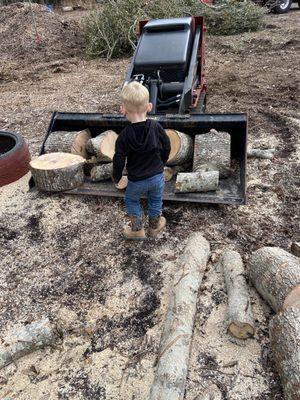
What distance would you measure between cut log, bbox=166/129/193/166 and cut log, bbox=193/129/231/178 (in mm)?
127

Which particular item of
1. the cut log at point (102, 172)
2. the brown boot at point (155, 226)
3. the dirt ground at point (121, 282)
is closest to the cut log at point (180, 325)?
the dirt ground at point (121, 282)

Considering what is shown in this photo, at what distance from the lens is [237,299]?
320cm

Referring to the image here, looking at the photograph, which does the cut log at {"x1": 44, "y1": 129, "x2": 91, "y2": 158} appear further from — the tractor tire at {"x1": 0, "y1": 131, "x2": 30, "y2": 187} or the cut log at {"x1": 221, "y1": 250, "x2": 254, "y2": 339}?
the cut log at {"x1": 221, "y1": 250, "x2": 254, "y2": 339}

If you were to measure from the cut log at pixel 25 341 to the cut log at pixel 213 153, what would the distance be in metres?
2.61

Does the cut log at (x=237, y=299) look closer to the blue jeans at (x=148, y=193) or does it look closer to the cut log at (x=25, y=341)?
the blue jeans at (x=148, y=193)

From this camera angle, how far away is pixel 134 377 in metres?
2.88

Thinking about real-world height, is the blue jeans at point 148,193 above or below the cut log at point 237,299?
above

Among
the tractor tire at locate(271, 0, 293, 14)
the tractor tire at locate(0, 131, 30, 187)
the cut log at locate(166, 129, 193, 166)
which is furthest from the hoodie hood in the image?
the tractor tire at locate(271, 0, 293, 14)

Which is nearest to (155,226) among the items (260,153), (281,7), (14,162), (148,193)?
(148,193)

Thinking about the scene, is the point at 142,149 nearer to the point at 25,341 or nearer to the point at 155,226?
the point at 155,226

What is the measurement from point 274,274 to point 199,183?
1.64m

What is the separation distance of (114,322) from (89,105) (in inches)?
219

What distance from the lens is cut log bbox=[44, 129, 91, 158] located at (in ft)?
17.3

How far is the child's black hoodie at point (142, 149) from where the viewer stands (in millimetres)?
3623
